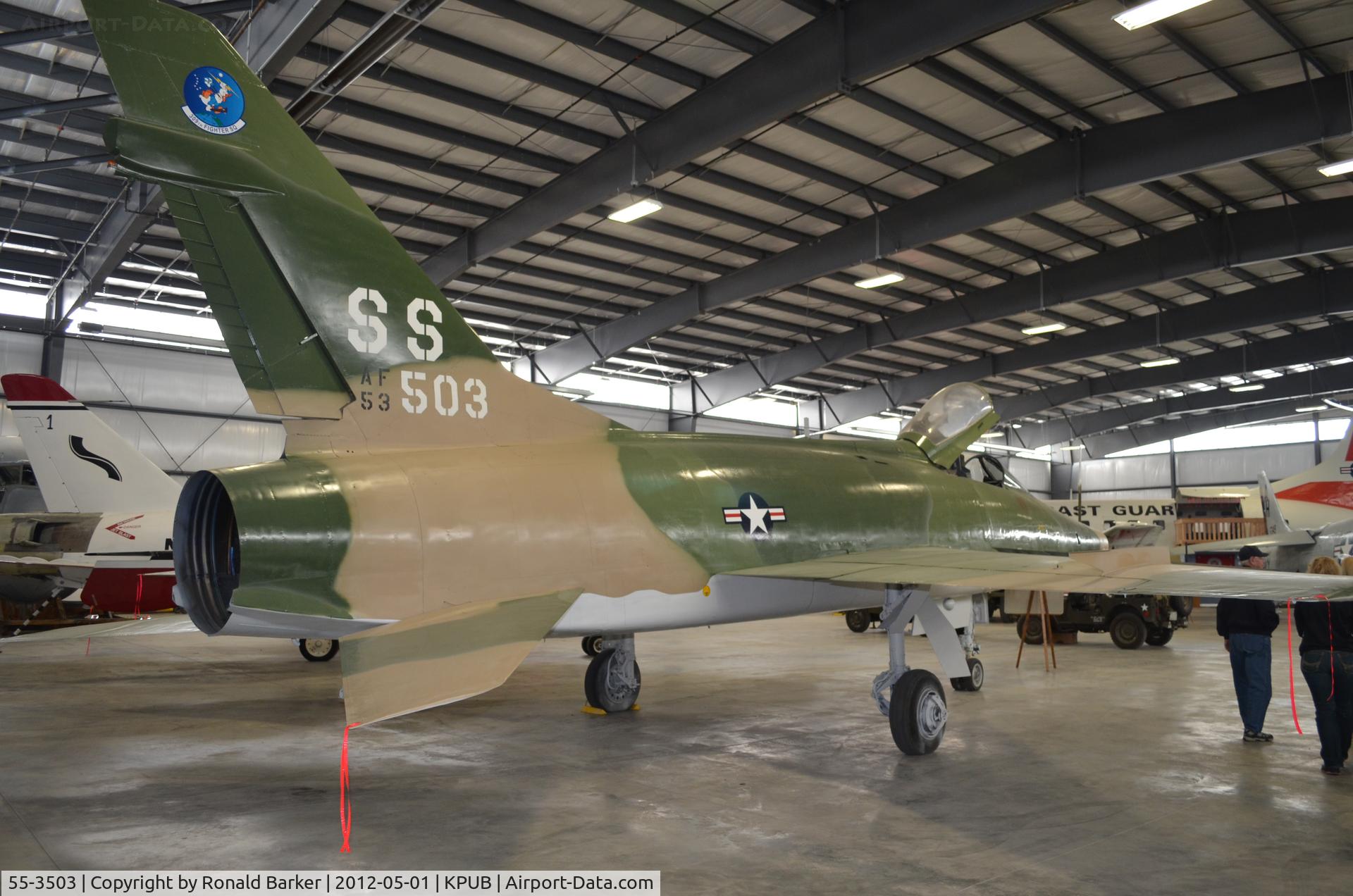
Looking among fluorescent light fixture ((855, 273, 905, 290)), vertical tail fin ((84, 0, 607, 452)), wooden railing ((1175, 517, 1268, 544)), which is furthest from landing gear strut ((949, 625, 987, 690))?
wooden railing ((1175, 517, 1268, 544))

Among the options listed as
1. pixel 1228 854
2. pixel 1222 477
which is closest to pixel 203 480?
pixel 1228 854

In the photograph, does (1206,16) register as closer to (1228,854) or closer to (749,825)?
(1228,854)

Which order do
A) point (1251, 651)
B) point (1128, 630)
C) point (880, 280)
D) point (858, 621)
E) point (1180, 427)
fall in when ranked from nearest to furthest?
point (1251, 651) < point (1128, 630) < point (858, 621) < point (880, 280) < point (1180, 427)

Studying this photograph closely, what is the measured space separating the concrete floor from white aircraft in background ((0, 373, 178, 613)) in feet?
7.05

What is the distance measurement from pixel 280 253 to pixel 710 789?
4649mm

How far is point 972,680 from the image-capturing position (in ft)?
36.6

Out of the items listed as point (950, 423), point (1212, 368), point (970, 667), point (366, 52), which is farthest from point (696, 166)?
point (1212, 368)

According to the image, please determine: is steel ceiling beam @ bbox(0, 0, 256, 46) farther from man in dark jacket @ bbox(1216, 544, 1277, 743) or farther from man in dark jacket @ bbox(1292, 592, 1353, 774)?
man in dark jacket @ bbox(1292, 592, 1353, 774)

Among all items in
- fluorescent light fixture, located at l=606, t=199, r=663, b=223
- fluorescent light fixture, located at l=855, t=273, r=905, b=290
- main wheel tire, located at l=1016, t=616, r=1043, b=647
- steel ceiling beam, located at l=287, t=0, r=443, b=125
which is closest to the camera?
steel ceiling beam, located at l=287, t=0, r=443, b=125

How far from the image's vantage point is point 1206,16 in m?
12.7

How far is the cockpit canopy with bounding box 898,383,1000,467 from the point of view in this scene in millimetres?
10117

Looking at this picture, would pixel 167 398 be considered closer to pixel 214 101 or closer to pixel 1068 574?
pixel 214 101

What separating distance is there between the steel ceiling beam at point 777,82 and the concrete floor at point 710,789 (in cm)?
821

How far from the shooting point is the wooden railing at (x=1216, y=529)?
93.4 feet
